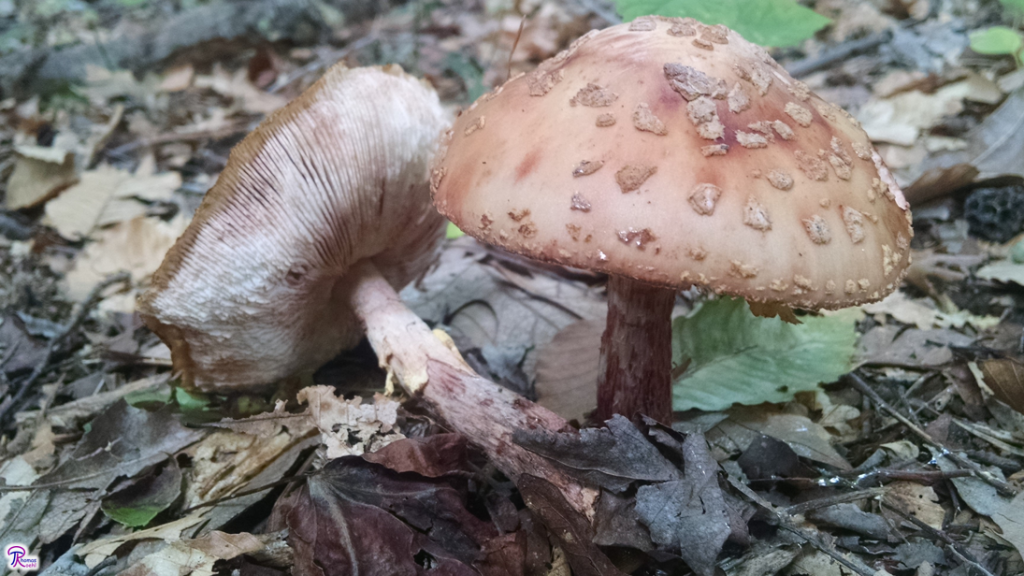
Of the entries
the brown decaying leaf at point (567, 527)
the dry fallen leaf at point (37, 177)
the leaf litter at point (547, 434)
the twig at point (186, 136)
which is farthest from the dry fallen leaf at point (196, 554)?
the twig at point (186, 136)

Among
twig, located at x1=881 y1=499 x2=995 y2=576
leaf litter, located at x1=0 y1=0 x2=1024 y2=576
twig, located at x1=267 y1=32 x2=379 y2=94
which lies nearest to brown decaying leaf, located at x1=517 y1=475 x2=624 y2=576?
leaf litter, located at x1=0 y1=0 x2=1024 y2=576

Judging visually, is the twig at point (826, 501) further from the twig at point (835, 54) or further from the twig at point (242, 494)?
the twig at point (835, 54)

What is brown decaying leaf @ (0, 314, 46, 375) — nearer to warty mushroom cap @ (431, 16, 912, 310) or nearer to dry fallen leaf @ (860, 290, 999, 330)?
warty mushroom cap @ (431, 16, 912, 310)

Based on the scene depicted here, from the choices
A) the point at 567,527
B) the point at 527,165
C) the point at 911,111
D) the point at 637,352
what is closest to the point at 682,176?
the point at 527,165

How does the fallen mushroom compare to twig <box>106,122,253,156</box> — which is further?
twig <box>106,122,253,156</box>

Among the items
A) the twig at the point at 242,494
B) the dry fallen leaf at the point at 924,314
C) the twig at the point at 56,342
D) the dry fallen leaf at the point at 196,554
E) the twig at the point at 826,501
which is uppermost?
the dry fallen leaf at the point at 924,314

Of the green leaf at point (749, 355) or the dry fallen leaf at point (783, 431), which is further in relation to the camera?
the green leaf at point (749, 355)

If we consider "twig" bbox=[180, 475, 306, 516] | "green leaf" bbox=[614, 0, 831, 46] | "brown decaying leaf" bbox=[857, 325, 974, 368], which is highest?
"green leaf" bbox=[614, 0, 831, 46]
